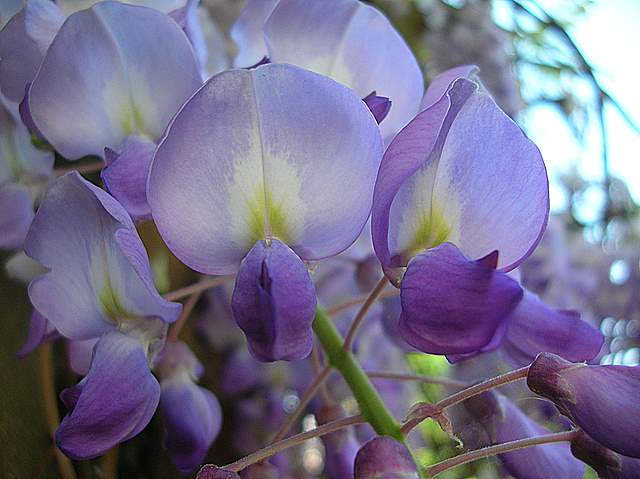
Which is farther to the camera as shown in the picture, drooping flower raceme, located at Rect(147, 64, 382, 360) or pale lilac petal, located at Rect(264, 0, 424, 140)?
pale lilac petal, located at Rect(264, 0, 424, 140)

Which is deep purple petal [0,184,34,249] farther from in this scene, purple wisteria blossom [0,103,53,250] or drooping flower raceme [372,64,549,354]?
drooping flower raceme [372,64,549,354]

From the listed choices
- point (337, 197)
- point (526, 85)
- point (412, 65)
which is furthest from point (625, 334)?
point (337, 197)

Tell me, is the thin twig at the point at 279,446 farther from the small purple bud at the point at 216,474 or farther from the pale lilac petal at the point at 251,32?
the pale lilac petal at the point at 251,32

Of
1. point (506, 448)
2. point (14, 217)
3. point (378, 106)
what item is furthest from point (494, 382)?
point (14, 217)

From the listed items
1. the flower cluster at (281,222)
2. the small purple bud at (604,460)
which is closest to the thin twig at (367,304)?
the flower cluster at (281,222)

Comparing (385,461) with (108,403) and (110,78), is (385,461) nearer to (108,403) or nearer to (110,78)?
(108,403)

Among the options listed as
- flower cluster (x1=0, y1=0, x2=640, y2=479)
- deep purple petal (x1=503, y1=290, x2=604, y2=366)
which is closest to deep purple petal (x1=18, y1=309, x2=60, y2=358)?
flower cluster (x1=0, y1=0, x2=640, y2=479)

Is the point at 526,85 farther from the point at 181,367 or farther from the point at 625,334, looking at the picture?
the point at 181,367
